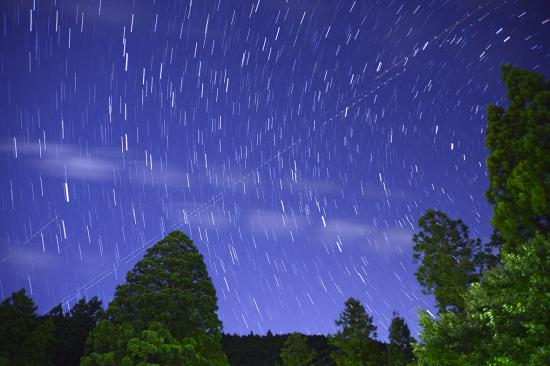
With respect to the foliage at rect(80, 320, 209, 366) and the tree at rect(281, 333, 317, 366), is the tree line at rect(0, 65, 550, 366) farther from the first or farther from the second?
the tree at rect(281, 333, 317, 366)

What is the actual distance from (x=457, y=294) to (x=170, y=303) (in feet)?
50.4

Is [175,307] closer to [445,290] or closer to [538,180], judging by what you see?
[445,290]

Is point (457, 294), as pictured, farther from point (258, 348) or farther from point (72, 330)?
point (258, 348)

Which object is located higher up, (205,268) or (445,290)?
(205,268)

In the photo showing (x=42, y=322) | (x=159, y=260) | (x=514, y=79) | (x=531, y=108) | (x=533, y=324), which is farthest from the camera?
(x=42, y=322)

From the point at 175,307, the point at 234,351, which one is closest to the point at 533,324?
the point at 175,307

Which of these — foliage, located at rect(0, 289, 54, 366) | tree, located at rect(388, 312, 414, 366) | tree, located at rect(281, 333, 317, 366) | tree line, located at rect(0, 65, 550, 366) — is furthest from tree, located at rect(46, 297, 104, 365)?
tree, located at rect(388, 312, 414, 366)

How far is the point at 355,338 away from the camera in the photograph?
4075 centimetres

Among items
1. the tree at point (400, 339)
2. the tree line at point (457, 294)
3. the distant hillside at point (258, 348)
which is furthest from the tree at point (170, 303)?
the distant hillside at point (258, 348)

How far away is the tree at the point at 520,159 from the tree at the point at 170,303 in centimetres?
1608

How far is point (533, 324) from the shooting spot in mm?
10961

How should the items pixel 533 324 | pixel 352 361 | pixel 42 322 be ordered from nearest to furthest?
pixel 533 324, pixel 42 322, pixel 352 361

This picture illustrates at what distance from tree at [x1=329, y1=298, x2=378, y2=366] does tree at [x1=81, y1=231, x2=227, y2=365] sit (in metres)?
19.3

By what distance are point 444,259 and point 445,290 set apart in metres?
1.73
